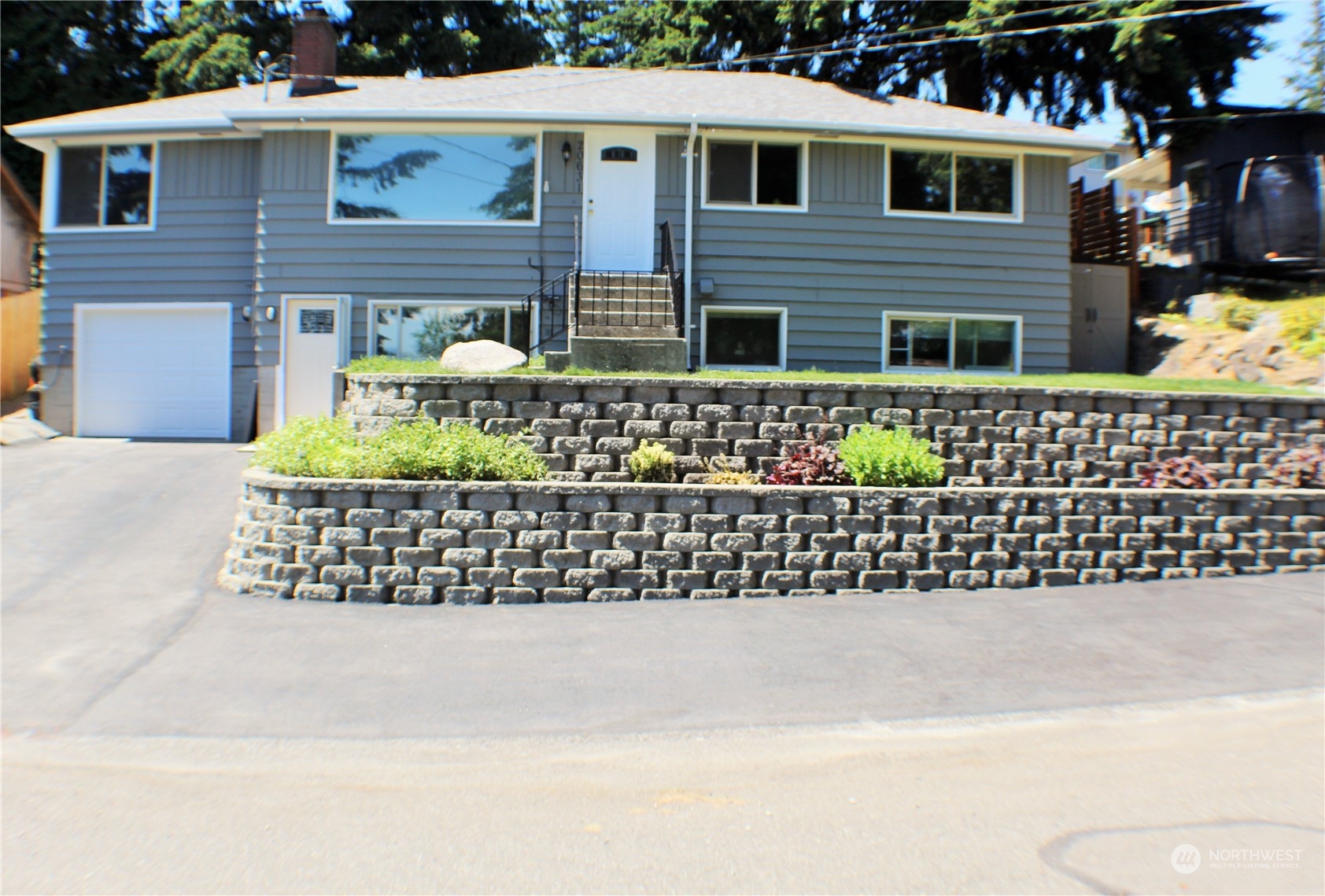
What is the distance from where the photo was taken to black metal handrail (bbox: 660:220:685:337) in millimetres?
11531

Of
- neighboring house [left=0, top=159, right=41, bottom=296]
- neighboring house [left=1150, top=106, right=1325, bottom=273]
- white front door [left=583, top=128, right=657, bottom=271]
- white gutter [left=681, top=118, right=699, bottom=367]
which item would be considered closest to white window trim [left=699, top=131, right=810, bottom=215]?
white gutter [left=681, top=118, right=699, bottom=367]

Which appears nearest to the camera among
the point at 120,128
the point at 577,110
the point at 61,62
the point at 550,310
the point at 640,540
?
the point at 640,540

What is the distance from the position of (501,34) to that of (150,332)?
1572 cm

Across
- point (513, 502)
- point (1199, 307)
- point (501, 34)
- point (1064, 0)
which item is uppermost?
point (501, 34)

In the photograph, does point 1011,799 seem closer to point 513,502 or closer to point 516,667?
point 516,667

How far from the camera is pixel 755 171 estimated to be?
42.6 ft

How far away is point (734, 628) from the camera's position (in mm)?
6133

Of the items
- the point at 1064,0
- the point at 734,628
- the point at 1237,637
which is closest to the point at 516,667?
the point at 734,628

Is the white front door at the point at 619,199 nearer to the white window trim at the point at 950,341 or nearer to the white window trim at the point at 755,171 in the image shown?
the white window trim at the point at 755,171

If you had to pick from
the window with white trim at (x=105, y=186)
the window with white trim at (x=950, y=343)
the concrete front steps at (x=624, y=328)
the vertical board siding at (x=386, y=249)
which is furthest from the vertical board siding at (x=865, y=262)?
the window with white trim at (x=105, y=186)

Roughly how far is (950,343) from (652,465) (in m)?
7.73

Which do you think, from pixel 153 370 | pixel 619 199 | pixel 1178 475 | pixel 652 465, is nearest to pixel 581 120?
pixel 619 199

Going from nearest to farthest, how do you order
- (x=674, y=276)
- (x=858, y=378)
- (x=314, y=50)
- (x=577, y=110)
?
(x=858, y=378) → (x=674, y=276) → (x=577, y=110) → (x=314, y=50)

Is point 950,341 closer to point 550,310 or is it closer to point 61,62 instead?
point 550,310
